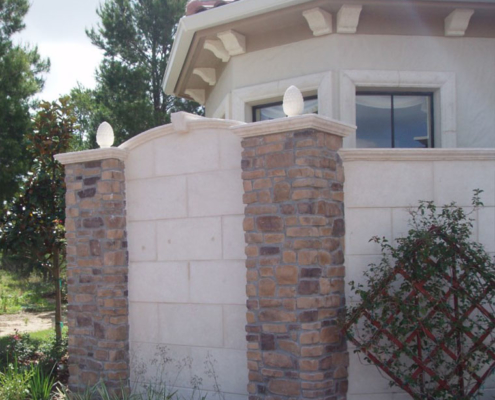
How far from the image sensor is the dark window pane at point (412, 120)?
714cm

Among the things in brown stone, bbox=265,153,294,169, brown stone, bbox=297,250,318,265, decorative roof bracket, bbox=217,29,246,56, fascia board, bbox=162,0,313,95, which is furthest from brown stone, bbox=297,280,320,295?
decorative roof bracket, bbox=217,29,246,56

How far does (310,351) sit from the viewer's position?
464cm

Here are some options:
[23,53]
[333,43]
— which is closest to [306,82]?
[333,43]

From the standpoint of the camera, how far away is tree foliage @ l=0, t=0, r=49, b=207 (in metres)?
10.4

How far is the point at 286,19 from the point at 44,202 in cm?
455

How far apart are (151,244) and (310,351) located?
207cm

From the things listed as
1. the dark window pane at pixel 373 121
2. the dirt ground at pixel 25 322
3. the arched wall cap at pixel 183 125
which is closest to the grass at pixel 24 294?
the dirt ground at pixel 25 322

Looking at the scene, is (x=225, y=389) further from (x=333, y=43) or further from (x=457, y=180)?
(x=333, y=43)

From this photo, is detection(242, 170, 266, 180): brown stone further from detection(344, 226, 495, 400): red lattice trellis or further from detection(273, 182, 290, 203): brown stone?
detection(344, 226, 495, 400): red lattice trellis

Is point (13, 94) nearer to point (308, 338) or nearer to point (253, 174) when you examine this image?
point (253, 174)

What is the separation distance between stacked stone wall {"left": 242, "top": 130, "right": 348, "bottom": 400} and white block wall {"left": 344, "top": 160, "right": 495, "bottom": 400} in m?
0.14

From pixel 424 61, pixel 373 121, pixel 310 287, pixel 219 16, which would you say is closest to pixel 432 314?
pixel 310 287

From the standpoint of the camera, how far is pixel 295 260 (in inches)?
186

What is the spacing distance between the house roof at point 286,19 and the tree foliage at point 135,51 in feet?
29.8
